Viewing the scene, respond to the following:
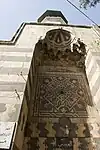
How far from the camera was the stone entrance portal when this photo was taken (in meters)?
3.17

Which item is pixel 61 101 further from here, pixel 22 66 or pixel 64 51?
pixel 64 51

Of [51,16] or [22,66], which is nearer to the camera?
[22,66]

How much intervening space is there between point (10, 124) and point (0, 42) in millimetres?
2385

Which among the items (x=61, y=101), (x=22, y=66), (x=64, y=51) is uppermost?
(x=64, y=51)

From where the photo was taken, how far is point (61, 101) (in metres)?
3.86

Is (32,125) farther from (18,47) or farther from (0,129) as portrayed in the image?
(18,47)

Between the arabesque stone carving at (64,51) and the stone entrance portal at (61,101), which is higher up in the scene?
the arabesque stone carving at (64,51)

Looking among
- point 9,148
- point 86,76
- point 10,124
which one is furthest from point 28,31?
point 9,148

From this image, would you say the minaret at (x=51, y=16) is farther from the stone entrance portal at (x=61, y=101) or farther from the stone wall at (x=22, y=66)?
the stone entrance portal at (x=61, y=101)

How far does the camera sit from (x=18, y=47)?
14.5ft

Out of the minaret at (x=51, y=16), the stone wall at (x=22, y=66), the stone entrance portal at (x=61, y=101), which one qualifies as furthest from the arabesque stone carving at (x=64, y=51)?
the minaret at (x=51, y=16)

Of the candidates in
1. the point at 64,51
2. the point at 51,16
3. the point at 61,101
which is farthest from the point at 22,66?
the point at 51,16

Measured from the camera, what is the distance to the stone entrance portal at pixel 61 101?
3.17 metres

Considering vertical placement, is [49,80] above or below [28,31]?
below
